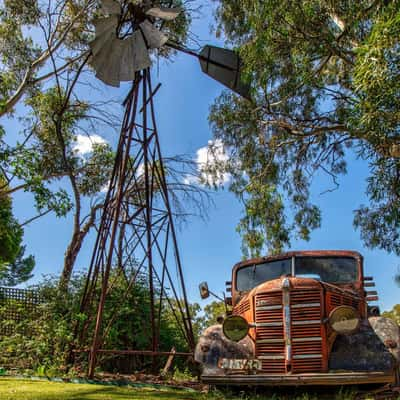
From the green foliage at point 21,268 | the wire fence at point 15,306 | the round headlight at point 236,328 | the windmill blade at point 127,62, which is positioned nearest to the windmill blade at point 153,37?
the windmill blade at point 127,62

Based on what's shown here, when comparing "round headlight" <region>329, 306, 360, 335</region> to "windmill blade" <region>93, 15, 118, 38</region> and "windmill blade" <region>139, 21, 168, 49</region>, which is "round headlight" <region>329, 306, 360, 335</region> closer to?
"windmill blade" <region>139, 21, 168, 49</region>

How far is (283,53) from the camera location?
32.2 feet

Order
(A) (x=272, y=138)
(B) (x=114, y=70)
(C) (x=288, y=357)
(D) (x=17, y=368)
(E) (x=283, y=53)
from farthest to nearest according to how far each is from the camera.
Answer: (A) (x=272, y=138)
(E) (x=283, y=53)
(D) (x=17, y=368)
(B) (x=114, y=70)
(C) (x=288, y=357)

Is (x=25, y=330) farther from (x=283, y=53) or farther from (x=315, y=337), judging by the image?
(x=283, y=53)

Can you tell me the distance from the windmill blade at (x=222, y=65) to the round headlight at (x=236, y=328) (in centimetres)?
544

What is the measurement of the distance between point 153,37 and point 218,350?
5570 mm

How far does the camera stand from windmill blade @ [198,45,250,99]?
30.8 ft

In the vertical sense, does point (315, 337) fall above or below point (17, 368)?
above

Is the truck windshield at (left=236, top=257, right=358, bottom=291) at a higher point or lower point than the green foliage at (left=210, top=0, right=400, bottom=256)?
lower

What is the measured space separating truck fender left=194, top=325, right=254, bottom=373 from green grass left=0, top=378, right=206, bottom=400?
418 millimetres

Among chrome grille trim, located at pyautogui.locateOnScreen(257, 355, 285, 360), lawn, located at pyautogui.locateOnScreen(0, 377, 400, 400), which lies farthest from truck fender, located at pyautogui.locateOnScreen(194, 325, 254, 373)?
lawn, located at pyautogui.locateOnScreen(0, 377, 400, 400)

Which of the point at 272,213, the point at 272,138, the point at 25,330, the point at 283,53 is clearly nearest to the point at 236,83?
the point at 283,53

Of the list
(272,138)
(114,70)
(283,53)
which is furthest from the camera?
(272,138)

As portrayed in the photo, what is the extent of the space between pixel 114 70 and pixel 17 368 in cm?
612
